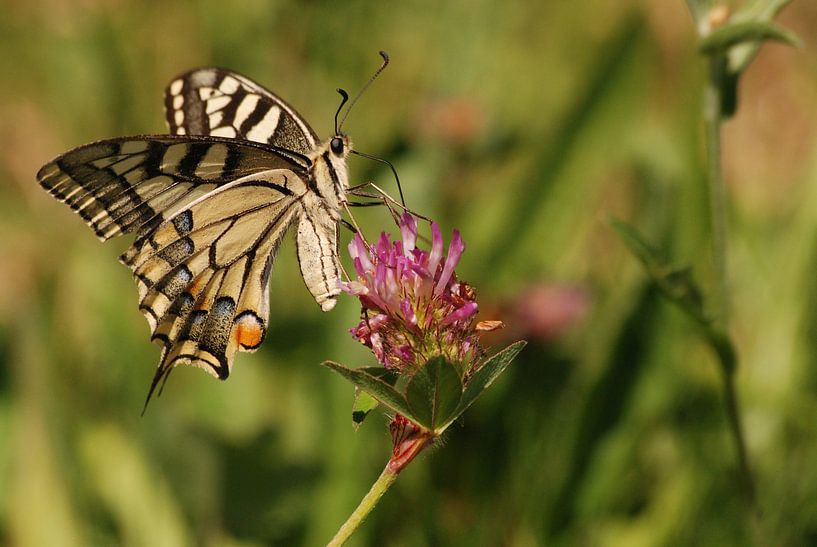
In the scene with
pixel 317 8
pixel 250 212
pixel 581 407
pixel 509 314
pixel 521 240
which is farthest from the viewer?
pixel 317 8

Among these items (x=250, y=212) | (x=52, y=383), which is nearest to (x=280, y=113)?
(x=250, y=212)

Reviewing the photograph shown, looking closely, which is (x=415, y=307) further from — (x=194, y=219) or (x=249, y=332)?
Answer: (x=194, y=219)

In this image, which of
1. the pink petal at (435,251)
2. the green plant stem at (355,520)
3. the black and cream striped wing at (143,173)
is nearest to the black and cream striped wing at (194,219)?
the black and cream striped wing at (143,173)

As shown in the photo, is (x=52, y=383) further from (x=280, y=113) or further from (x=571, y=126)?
(x=571, y=126)

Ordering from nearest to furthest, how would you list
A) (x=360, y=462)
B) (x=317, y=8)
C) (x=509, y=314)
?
(x=360, y=462)
(x=509, y=314)
(x=317, y=8)

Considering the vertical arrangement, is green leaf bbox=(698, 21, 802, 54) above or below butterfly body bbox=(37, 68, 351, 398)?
below

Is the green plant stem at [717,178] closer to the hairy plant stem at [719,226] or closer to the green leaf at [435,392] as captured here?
the hairy plant stem at [719,226]

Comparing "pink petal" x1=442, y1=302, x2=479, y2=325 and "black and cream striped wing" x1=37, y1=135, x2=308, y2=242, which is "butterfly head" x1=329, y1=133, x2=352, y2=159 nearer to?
"black and cream striped wing" x1=37, y1=135, x2=308, y2=242

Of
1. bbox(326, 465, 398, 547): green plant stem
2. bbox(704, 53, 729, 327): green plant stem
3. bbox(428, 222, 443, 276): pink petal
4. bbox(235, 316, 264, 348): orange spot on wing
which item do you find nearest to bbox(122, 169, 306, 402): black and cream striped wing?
bbox(235, 316, 264, 348): orange spot on wing

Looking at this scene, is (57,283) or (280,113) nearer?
(280,113)
